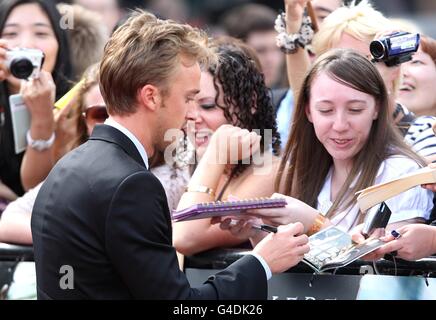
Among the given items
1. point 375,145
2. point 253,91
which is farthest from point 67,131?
point 375,145

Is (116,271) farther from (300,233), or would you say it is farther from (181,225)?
(181,225)

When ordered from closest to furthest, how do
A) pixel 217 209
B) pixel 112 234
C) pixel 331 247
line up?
pixel 112 234 < pixel 217 209 < pixel 331 247

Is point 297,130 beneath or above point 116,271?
above

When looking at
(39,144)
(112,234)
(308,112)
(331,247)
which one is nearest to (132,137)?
(112,234)

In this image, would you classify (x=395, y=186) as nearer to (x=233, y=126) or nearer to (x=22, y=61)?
(x=233, y=126)

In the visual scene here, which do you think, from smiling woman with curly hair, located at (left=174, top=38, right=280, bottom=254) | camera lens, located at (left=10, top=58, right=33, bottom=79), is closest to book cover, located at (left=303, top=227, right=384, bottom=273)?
smiling woman with curly hair, located at (left=174, top=38, right=280, bottom=254)

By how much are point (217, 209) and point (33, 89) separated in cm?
196

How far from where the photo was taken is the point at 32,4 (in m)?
5.60

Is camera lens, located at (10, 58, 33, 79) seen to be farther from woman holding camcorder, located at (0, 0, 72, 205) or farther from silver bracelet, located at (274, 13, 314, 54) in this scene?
silver bracelet, located at (274, 13, 314, 54)

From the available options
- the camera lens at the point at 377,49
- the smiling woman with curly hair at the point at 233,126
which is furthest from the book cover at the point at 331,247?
the camera lens at the point at 377,49

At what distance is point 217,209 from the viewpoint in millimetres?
3516

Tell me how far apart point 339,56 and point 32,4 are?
7.17 feet

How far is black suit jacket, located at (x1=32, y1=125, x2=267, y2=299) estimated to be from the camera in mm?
3111

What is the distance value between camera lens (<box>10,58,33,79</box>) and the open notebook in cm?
203
